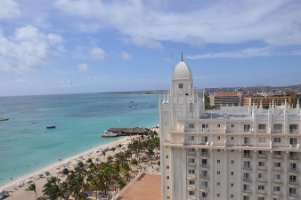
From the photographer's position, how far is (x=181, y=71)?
148ft

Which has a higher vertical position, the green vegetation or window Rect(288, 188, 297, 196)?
window Rect(288, 188, 297, 196)

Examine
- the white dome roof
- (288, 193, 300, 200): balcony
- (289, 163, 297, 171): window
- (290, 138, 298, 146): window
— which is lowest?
(288, 193, 300, 200): balcony

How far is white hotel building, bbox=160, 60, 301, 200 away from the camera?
37.0m

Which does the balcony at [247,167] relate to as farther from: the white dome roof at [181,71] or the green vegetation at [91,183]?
the green vegetation at [91,183]

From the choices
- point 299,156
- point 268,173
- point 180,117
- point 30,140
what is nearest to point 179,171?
point 180,117

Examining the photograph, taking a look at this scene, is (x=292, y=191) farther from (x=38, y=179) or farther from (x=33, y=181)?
(x=38, y=179)

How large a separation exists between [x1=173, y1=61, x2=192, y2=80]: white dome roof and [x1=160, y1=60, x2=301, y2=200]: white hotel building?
371cm

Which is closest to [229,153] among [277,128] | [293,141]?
[277,128]

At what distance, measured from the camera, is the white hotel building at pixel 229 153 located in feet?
121

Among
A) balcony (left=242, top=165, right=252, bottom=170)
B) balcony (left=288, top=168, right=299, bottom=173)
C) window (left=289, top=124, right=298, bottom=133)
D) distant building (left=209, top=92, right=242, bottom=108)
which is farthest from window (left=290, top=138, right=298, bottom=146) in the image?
distant building (left=209, top=92, right=242, bottom=108)

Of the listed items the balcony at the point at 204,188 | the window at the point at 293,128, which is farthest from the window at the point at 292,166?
the balcony at the point at 204,188

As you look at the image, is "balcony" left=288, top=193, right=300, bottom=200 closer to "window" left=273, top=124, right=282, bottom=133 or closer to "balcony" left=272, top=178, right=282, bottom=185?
"balcony" left=272, top=178, right=282, bottom=185

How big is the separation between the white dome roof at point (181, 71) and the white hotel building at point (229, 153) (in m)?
3.71

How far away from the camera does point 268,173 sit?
37.6 meters
